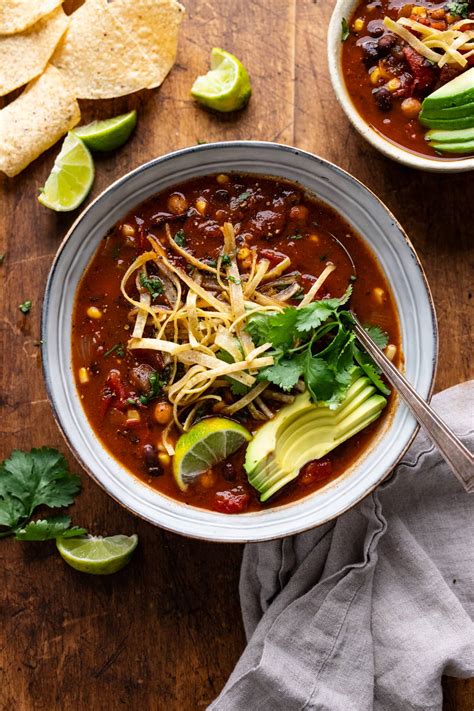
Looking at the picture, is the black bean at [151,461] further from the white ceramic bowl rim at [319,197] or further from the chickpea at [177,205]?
the chickpea at [177,205]

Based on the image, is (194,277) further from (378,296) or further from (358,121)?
(358,121)

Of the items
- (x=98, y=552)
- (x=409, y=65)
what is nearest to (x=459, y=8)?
(x=409, y=65)

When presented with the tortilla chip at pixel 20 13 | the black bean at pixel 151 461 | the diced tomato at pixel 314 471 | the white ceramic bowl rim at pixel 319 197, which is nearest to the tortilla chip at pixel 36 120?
the tortilla chip at pixel 20 13

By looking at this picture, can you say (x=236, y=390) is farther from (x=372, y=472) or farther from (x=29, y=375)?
(x=29, y=375)

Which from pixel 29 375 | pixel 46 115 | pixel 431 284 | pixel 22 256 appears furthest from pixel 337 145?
pixel 29 375

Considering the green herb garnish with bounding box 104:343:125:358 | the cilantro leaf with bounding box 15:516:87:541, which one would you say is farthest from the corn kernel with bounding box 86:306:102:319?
the cilantro leaf with bounding box 15:516:87:541

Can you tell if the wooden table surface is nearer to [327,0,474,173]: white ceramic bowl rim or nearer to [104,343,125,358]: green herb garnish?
[327,0,474,173]: white ceramic bowl rim
